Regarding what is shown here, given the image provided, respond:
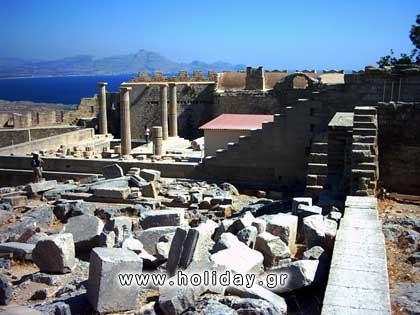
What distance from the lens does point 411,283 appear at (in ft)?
20.2

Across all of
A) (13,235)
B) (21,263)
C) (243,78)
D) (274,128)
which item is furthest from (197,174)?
(243,78)

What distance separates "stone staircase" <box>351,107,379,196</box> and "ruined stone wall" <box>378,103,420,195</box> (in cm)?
103

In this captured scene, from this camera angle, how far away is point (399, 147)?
11.7 metres

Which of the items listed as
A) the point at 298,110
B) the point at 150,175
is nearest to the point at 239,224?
the point at 150,175

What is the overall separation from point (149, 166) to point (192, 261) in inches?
485

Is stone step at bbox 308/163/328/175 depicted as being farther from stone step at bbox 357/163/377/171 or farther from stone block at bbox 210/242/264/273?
stone block at bbox 210/242/264/273

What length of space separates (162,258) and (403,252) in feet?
11.4

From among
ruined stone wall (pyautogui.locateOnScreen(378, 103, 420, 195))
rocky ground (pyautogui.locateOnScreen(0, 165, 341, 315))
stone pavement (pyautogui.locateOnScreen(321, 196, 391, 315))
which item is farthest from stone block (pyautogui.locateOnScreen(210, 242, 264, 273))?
ruined stone wall (pyautogui.locateOnScreen(378, 103, 420, 195))

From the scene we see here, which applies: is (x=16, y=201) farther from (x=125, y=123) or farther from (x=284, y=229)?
(x=125, y=123)

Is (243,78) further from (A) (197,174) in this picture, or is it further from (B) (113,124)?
(A) (197,174)

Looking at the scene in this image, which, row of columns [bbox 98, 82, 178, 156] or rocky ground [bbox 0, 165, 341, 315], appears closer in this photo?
rocky ground [bbox 0, 165, 341, 315]

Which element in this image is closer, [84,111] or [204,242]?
[204,242]

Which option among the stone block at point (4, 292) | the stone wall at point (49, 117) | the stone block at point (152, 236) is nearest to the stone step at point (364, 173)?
the stone block at point (152, 236)

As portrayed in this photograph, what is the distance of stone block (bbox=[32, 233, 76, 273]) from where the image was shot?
8.61 metres
